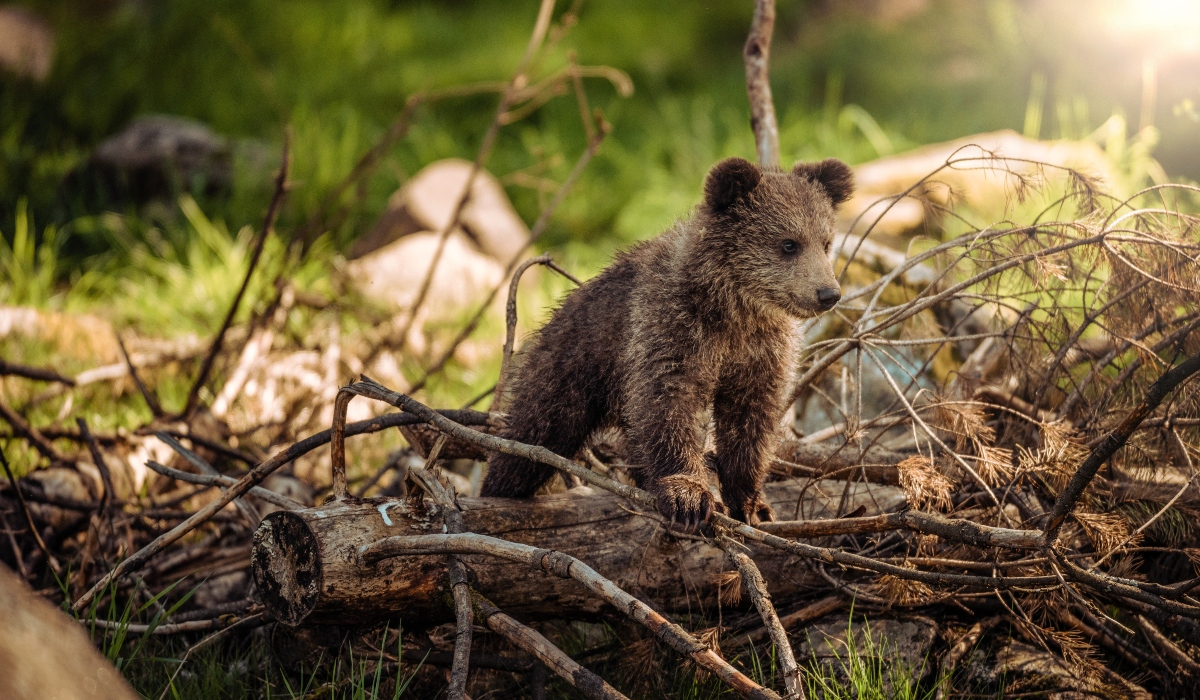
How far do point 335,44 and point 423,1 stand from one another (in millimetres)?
2468

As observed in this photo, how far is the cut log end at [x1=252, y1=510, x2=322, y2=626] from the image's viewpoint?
2650mm

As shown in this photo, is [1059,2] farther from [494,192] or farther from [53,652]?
[53,652]

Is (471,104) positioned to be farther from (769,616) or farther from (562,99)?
(769,616)

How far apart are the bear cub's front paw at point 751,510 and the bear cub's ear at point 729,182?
3.06 feet

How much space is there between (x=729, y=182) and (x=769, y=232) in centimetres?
20

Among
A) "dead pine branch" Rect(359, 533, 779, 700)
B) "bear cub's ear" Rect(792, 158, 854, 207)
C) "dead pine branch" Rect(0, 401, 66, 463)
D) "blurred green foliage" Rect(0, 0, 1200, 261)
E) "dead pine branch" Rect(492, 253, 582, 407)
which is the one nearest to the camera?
"dead pine branch" Rect(359, 533, 779, 700)

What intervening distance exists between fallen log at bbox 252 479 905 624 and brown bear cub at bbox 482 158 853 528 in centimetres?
18

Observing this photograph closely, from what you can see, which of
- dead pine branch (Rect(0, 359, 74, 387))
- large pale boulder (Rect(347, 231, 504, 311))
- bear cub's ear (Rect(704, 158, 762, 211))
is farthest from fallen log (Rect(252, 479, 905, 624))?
large pale boulder (Rect(347, 231, 504, 311))

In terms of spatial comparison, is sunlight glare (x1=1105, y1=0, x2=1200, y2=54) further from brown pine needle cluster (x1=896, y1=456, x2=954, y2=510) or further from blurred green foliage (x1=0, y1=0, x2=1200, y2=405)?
brown pine needle cluster (x1=896, y1=456, x2=954, y2=510)

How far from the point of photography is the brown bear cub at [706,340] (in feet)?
9.74

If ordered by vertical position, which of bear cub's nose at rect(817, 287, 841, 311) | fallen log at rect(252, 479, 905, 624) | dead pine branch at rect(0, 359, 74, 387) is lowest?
fallen log at rect(252, 479, 905, 624)

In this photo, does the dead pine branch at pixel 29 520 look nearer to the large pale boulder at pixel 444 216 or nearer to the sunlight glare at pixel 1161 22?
the large pale boulder at pixel 444 216

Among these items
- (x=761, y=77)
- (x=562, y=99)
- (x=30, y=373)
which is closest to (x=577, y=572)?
(x=761, y=77)

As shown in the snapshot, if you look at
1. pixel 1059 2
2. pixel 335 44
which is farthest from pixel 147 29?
pixel 1059 2
